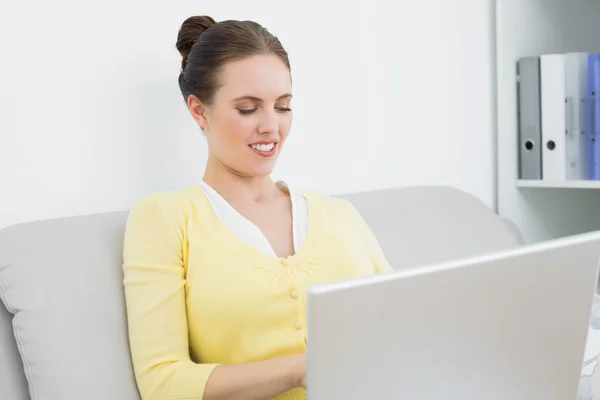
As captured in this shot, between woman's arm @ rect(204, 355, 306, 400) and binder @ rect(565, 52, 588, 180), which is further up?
binder @ rect(565, 52, 588, 180)

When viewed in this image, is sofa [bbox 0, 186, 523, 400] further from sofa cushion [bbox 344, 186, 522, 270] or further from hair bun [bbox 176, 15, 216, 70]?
sofa cushion [bbox 344, 186, 522, 270]

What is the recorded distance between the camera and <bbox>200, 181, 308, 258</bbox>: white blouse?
53.5 inches

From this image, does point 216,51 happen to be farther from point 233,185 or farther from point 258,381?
point 258,381

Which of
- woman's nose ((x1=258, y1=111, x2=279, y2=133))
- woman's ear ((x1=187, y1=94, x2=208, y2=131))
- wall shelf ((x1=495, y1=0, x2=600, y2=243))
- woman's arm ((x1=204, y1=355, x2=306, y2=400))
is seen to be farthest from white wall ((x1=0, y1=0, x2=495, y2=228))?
woman's arm ((x1=204, y1=355, x2=306, y2=400))

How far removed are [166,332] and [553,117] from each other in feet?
4.35

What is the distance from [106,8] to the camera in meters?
1.49

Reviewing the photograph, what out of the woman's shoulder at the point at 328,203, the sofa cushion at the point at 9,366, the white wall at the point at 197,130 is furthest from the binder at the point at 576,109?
the sofa cushion at the point at 9,366

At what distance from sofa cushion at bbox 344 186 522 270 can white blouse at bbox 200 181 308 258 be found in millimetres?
325

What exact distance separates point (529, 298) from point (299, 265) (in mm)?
526

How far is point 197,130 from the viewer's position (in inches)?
64.7

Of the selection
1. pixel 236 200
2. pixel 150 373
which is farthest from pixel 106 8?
pixel 150 373

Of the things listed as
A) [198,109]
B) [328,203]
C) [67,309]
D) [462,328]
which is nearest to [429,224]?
[328,203]

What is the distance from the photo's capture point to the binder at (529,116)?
7.28 feet

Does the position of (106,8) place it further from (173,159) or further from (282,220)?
(282,220)
